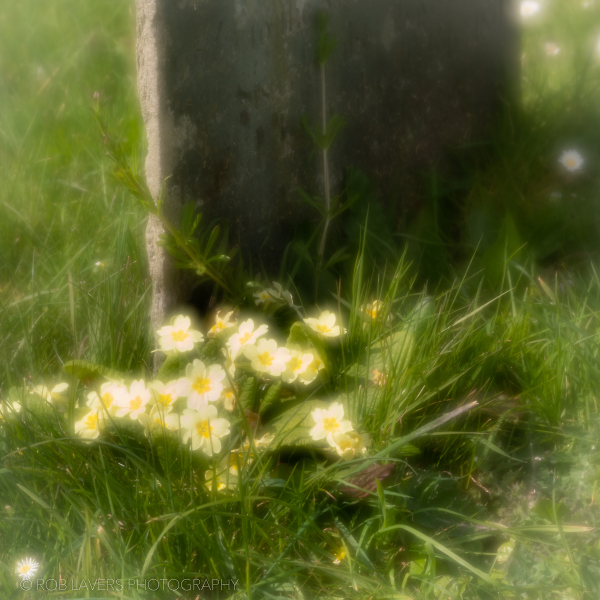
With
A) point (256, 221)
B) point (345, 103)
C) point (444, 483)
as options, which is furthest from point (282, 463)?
point (345, 103)

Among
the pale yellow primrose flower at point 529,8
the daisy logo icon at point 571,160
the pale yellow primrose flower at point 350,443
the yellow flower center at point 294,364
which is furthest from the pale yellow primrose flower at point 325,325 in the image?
the pale yellow primrose flower at point 529,8

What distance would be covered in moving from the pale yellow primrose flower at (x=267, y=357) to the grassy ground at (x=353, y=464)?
105 mm

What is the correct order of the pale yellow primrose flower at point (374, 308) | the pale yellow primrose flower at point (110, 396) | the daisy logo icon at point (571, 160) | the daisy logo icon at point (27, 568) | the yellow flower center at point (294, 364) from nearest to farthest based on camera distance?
the daisy logo icon at point (27, 568) < the pale yellow primrose flower at point (110, 396) < the yellow flower center at point (294, 364) < the pale yellow primrose flower at point (374, 308) < the daisy logo icon at point (571, 160)

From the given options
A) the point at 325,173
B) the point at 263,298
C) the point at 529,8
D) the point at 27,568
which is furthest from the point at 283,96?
the point at 529,8

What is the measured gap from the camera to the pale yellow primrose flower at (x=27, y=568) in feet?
3.52

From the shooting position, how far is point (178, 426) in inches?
51.4

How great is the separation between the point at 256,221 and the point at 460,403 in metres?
0.83

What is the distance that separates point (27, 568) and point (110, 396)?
0.39 metres

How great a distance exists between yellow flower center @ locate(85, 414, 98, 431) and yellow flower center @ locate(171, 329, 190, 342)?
→ 278mm

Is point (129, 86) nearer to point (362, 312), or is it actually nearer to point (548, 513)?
point (362, 312)

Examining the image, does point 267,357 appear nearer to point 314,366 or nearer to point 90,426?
point 314,366

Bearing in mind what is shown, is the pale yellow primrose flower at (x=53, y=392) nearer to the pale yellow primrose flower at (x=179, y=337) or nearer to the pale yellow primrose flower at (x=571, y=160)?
the pale yellow primrose flower at (x=179, y=337)

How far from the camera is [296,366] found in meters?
1.44

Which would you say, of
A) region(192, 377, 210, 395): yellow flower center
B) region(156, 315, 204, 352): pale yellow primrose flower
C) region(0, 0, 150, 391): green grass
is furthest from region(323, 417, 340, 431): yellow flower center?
region(0, 0, 150, 391): green grass
